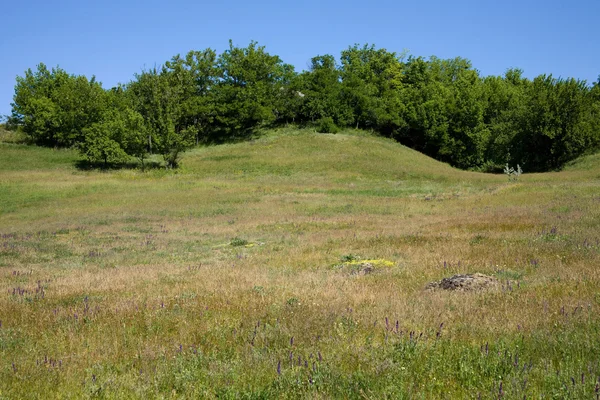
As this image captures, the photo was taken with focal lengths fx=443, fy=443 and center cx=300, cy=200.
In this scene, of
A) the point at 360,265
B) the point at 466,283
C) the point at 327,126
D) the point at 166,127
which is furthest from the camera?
the point at 327,126

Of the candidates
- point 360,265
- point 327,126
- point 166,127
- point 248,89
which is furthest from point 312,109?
point 360,265

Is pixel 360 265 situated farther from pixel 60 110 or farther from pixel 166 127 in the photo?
pixel 60 110

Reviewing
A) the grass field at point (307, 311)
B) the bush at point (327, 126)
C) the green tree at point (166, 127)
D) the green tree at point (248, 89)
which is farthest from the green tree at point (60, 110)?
the grass field at point (307, 311)

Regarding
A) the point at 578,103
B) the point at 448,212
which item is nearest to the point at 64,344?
the point at 448,212

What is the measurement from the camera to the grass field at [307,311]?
14.5ft

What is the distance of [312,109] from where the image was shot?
3765 inches

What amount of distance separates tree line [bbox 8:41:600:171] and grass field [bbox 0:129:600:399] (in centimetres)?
4905

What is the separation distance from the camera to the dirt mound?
27.8 feet

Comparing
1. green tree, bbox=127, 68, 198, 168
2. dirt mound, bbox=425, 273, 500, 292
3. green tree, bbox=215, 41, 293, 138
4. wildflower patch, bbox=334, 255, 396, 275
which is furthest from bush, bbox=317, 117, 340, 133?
dirt mound, bbox=425, 273, 500, 292

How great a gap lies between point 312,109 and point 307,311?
91.2m

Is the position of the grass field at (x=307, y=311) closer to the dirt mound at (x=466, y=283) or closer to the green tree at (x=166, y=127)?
the dirt mound at (x=466, y=283)

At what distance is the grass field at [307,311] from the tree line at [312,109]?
161 feet

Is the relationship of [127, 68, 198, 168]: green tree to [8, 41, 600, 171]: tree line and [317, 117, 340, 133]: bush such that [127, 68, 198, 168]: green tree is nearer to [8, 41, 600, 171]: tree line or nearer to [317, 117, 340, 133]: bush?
[8, 41, 600, 171]: tree line

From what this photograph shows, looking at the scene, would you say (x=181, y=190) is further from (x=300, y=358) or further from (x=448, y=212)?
(x=300, y=358)
